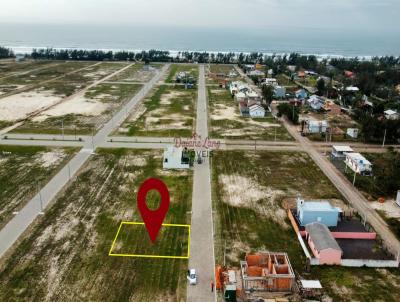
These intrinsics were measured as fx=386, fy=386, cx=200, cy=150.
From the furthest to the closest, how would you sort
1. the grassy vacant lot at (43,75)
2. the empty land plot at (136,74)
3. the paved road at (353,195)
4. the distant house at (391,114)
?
the empty land plot at (136,74) < the grassy vacant lot at (43,75) < the distant house at (391,114) < the paved road at (353,195)

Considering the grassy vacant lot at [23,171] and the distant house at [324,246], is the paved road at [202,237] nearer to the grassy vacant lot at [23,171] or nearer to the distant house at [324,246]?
the distant house at [324,246]

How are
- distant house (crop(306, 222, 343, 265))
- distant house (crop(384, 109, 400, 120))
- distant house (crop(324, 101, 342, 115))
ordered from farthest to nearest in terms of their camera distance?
distant house (crop(324, 101, 342, 115)) → distant house (crop(384, 109, 400, 120)) → distant house (crop(306, 222, 343, 265))

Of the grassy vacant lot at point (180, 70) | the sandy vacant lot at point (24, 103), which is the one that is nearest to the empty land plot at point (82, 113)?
→ the sandy vacant lot at point (24, 103)

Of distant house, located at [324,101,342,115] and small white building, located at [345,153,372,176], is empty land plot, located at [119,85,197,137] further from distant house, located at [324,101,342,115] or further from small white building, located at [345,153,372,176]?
distant house, located at [324,101,342,115]

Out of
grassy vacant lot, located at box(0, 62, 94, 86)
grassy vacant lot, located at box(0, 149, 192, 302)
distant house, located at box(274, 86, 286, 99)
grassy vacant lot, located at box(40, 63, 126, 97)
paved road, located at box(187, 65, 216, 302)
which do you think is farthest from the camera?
grassy vacant lot, located at box(0, 62, 94, 86)

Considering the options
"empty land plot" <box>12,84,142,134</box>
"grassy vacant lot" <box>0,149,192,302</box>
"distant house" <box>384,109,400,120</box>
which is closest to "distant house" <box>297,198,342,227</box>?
"grassy vacant lot" <box>0,149,192,302</box>

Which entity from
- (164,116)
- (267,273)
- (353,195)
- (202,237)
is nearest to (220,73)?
(164,116)

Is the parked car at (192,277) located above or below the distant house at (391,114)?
below
